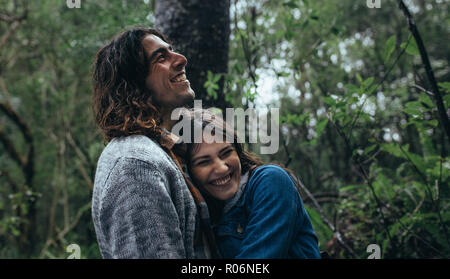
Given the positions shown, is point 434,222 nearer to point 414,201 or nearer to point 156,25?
point 414,201

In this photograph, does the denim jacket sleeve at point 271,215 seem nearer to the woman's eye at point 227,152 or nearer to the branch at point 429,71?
the woman's eye at point 227,152

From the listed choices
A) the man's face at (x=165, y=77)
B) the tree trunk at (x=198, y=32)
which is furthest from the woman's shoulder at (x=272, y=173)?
the tree trunk at (x=198, y=32)

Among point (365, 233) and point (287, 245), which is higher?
point (287, 245)

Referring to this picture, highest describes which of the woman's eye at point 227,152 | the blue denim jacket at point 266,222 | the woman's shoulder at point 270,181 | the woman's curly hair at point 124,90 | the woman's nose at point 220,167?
the woman's curly hair at point 124,90

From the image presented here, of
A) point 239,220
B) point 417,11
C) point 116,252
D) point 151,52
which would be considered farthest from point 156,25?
point 417,11

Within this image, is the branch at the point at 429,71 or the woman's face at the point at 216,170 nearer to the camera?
the woman's face at the point at 216,170

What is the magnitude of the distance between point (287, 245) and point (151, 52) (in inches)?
35.7

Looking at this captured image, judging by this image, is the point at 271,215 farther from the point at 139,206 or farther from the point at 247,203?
the point at 139,206

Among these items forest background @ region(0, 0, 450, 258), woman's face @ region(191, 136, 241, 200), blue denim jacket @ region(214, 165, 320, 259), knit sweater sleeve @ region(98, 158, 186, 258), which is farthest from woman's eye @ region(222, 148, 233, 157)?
forest background @ region(0, 0, 450, 258)

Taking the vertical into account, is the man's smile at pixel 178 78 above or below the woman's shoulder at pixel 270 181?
above

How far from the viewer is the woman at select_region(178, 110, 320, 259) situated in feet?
3.72

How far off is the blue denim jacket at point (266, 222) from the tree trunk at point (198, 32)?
3.00ft

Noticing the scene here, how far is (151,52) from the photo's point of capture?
135 cm

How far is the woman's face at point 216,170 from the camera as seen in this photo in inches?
51.6
